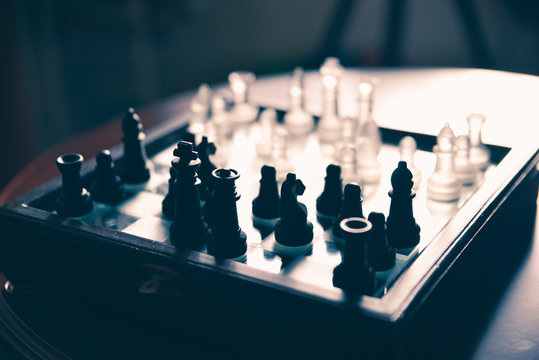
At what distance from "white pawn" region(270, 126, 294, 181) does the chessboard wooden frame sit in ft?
1.53

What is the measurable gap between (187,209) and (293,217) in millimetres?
207

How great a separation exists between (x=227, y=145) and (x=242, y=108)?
24cm

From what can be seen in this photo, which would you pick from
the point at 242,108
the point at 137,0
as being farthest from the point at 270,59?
the point at 242,108

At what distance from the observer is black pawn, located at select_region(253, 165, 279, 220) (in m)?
1.29

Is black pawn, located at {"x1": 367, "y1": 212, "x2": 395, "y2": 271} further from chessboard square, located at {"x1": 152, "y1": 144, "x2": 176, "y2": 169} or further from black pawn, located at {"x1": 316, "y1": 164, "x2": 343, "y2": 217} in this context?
chessboard square, located at {"x1": 152, "y1": 144, "x2": 176, "y2": 169}

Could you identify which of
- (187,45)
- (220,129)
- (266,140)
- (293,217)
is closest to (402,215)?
(293,217)

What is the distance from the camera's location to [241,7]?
445cm

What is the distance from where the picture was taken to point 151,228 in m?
1.30

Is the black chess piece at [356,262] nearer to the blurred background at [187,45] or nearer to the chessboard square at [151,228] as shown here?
the chessboard square at [151,228]

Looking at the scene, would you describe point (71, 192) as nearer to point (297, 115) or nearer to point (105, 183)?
point (105, 183)

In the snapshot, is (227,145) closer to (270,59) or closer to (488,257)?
(488,257)

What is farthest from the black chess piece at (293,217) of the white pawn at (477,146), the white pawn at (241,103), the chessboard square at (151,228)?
the white pawn at (241,103)

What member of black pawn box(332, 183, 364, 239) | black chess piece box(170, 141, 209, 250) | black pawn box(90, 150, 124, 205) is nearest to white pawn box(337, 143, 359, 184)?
black pawn box(332, 183, 364, 239)

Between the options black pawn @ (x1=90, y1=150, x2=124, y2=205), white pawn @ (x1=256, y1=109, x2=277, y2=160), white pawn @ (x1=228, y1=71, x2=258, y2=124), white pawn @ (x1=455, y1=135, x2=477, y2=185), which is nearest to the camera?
black pawn @ (x1=90, y1=150, x2=124, y2=205)
